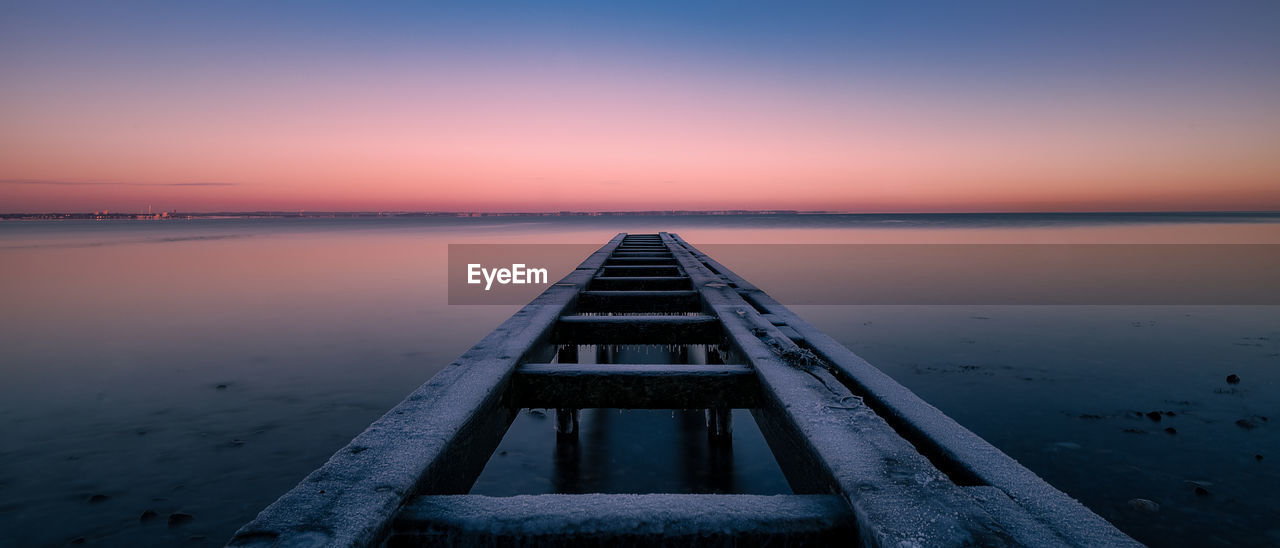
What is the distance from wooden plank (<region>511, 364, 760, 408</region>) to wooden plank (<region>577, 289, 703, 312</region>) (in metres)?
2.81

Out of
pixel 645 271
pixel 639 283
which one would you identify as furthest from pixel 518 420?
pixel 645 271

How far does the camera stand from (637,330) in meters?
4.03

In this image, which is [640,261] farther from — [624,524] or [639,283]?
[624,524]

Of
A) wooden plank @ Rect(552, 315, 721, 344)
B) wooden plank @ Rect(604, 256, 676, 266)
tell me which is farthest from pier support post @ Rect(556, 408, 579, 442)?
wooden plank @ Rect(604, 256, 676, 266)

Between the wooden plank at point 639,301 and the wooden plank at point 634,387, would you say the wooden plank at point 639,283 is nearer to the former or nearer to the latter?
the wooden plank at point 639,301

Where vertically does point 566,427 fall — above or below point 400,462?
below

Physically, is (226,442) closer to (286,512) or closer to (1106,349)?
(286,512)

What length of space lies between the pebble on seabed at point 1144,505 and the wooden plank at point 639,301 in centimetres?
386

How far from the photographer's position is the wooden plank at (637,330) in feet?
13.2

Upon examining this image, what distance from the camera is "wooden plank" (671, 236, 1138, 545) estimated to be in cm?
132

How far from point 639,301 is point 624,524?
4267mm

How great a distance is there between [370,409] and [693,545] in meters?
6.53

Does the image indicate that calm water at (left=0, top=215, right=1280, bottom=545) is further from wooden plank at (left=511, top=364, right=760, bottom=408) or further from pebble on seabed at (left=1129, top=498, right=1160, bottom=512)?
wooden plank at (left=511, top=364, right=760, bottom=408)

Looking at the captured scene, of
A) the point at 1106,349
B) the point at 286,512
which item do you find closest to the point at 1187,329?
the point at 1106,349
